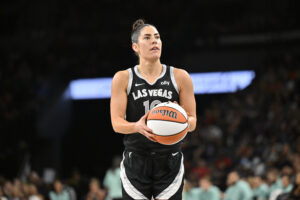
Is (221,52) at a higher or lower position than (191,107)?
lower

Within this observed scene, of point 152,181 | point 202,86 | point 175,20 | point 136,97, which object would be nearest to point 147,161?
point 152,181

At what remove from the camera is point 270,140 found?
15234mm

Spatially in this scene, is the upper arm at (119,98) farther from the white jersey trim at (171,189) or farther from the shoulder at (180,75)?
the white jersey trim at (171,189)

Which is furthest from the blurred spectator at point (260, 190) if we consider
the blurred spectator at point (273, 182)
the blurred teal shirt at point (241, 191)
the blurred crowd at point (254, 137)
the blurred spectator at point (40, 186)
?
the blurred spectator at point (40, 186)

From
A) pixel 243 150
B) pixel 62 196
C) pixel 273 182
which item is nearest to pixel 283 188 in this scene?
pixel 273 182

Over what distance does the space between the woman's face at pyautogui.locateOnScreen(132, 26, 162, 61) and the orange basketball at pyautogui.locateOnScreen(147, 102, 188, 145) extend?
59 cm

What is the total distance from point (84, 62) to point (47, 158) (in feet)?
13.2

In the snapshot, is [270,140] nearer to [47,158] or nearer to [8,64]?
[47,158]

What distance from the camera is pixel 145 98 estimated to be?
4.77m

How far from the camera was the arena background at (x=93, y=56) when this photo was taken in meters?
18.9

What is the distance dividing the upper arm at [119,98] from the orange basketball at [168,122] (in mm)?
443

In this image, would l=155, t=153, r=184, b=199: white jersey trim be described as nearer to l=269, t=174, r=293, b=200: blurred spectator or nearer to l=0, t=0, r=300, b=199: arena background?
l=269, t=174, r=293, b=200: blurred spectator

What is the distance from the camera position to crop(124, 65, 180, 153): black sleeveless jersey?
4.75 metres

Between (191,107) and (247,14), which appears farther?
(247,14)
